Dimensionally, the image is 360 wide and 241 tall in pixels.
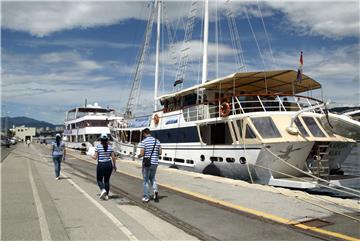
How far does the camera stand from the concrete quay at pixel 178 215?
6902mm

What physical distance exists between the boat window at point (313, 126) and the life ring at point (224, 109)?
299 centimetres

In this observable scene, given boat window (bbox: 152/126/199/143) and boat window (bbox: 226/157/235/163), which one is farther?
boat window (bbox: 152/126/199/143)

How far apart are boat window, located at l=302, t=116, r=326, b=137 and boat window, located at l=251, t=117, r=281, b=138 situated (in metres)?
1.51

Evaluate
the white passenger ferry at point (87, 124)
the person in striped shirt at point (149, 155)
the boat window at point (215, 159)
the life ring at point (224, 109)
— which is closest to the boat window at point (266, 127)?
the life ring at point (224, 109)

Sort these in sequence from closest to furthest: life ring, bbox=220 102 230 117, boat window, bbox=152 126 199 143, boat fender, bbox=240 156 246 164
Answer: boat fender, bbox=240 156 246 164 → life ring, bbox=220 102 230 117 → boat window, bbox=152 126 199 143

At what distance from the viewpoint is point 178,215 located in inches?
335

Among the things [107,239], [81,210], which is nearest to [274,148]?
[81,210]

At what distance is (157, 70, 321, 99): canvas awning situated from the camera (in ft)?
58.4

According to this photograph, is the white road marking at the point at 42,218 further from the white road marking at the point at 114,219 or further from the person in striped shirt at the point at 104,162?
the person in striped shirt at the point at 104,162

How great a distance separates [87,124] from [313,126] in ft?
133

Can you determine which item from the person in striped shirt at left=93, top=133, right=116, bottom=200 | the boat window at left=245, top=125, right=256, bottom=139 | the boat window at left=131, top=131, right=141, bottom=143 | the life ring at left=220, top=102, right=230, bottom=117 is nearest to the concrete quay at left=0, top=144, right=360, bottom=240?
the person in striped shirt at left=93, top=133, right=116, bottom=200

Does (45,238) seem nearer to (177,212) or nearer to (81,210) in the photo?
(81,210)

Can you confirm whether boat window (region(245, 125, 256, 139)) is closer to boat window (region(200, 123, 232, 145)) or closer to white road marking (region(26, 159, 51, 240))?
boat window (region(200, 123, 232, 145))

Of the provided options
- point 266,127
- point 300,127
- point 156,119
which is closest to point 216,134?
point 266,127
